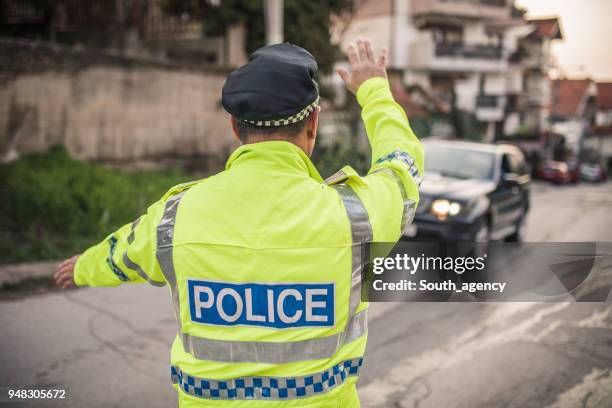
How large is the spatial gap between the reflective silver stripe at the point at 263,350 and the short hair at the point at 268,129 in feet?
1.85

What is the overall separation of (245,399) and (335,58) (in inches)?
584

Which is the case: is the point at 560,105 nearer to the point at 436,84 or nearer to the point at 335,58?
the point at 436,84

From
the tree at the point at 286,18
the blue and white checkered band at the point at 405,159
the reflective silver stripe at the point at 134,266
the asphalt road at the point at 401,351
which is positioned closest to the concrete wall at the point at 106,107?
the tree at the point at 286,18

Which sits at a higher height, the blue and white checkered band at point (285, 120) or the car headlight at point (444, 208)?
the blue and white checkered band at point (285, 120)

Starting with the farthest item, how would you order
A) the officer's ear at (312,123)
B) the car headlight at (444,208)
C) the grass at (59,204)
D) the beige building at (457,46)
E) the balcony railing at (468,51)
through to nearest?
1. the balcony railing at (468,51)
2. the beige building at (457,46)
3. the car headlight at (444,208)
4. the grass at (59,204)
5. the officer's ear at (312,123)

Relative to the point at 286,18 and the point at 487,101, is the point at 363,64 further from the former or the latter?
the point at 487,101

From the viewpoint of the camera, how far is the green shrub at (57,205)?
682 cm

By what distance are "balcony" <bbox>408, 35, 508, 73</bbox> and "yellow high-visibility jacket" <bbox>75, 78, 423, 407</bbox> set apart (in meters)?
30.3

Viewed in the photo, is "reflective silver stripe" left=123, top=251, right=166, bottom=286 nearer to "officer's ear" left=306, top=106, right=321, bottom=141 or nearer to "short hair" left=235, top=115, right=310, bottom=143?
"short hair" left=235, top=115, right=310, bottom=143

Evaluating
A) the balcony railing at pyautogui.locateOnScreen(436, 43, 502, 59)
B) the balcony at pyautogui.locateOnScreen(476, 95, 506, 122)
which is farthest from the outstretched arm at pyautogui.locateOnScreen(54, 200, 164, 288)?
the balcony at pyautogui.locateOnScreen(476, 95, 506, 122)

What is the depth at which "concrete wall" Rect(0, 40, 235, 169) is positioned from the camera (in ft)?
28.3

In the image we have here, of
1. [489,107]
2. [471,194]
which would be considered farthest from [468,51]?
[471,194]

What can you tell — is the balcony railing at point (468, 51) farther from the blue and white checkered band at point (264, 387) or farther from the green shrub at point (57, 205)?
the blue and white checkered band at point (264, 387)

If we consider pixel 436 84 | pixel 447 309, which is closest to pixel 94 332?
pixel 447 309
